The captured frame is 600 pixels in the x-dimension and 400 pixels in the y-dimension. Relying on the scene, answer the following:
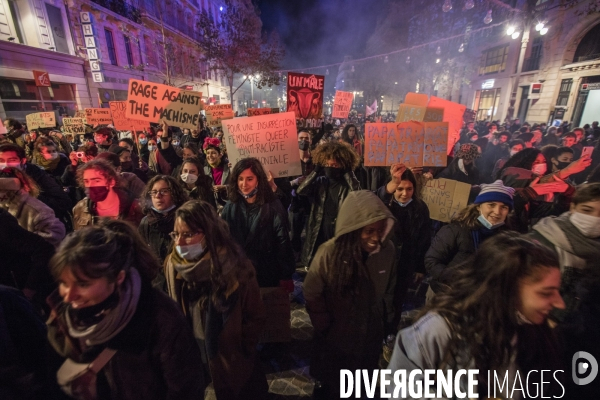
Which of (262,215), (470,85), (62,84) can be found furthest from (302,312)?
(470,85)

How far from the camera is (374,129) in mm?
4250

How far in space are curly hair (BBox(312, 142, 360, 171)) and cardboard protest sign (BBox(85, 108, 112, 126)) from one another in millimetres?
8550

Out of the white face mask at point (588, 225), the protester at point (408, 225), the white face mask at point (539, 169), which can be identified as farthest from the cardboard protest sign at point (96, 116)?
the white face mask at point (588, 225)

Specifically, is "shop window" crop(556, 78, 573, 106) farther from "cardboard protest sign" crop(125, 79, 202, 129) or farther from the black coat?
the black coat

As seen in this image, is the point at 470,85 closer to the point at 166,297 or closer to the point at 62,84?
the point at 62,84

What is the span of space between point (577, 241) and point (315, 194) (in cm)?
264

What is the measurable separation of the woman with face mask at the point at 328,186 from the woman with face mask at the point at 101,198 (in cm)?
210

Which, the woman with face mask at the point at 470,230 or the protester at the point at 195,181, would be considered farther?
the protester at the point at 195,181

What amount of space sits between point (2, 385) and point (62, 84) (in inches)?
829

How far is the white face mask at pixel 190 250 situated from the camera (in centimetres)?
199

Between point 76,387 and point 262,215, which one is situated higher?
point 262,215

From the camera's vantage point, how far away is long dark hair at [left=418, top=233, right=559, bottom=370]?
54.4 inches

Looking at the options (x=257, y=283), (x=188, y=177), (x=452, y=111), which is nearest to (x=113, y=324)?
(x=257, y=283)

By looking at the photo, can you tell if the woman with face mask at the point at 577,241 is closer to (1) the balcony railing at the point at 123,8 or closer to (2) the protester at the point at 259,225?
(2) the protester at the point at 259,225
